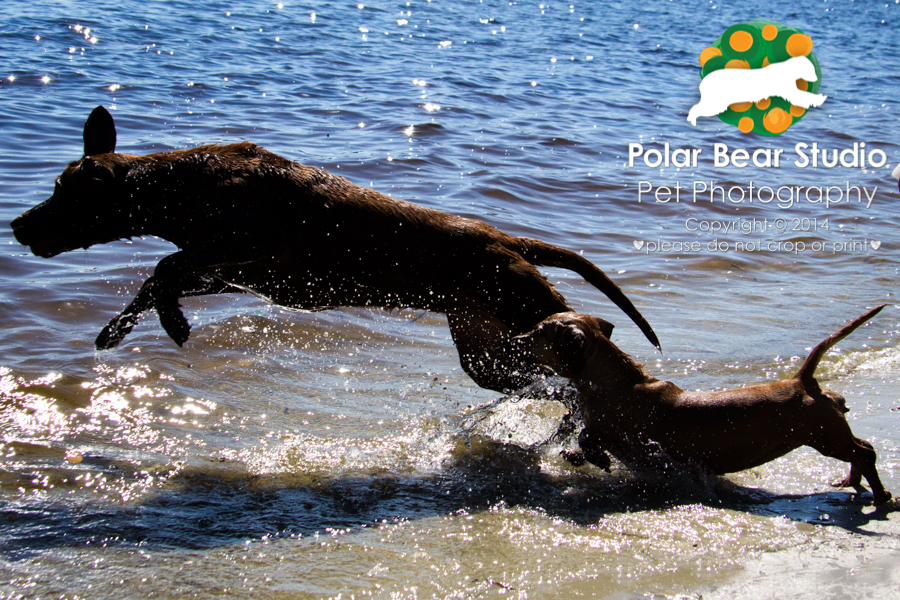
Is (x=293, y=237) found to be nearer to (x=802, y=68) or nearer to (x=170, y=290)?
(x=170, y=290)

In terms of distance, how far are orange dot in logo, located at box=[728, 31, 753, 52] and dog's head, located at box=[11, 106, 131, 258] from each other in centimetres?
1101

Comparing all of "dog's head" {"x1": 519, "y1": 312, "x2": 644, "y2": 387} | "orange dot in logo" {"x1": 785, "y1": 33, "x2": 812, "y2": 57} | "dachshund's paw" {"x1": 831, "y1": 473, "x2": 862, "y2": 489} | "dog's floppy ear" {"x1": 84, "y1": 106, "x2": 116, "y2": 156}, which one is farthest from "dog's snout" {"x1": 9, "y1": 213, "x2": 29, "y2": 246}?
"orange dot in logo" {"x1": 785, "y1": 33, "x2": 812, "y2": 57}

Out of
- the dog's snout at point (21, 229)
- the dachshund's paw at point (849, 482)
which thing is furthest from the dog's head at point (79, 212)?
the dachshund's paw at point (849, 482)

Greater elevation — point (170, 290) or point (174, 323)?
point (170, 290)

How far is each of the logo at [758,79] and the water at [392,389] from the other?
1.02 metres

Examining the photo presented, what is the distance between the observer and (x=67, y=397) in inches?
181

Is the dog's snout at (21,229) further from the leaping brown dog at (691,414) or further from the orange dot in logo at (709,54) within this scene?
the orange dot in logo at (709,54)

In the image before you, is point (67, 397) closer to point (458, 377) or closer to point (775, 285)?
point (458, 377)

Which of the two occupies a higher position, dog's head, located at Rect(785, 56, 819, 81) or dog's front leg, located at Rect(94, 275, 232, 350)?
dog's head, located at Rect(785, 56, 819, 81)

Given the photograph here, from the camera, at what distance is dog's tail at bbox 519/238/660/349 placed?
4.57 meters

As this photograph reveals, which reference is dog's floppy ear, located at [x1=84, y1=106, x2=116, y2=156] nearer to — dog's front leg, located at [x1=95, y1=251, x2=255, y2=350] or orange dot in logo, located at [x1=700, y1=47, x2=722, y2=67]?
dog's front leg, located at [x1=95, y1=251, x2=255, y2=350]

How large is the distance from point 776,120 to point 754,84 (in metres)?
3.90

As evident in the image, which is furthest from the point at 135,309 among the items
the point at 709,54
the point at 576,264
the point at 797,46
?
the point at 797,46

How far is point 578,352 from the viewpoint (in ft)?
→ 13.2
